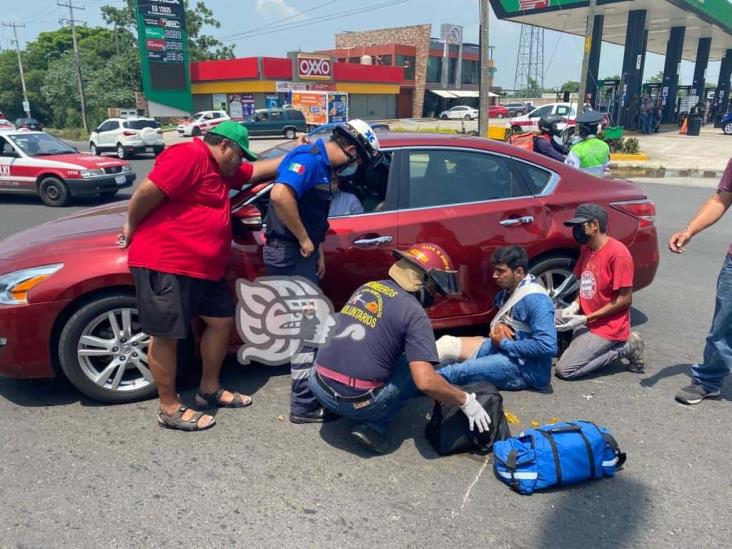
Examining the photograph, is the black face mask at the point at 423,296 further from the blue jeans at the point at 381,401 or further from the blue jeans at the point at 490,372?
Result: the blue jeans at the point at 490,372

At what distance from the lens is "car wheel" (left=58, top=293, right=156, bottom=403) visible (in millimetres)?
3289

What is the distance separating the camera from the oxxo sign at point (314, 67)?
138 feet

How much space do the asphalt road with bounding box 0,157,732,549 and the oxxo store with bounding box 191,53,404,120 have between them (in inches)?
1480

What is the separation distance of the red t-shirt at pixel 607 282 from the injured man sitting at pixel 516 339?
0.58 m

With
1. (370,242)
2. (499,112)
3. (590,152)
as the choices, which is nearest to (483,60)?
(590,152)

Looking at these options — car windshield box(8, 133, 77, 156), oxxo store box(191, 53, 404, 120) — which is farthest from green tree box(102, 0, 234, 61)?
car windshield box(8, 133, 77, 156)

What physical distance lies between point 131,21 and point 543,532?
65.9 m

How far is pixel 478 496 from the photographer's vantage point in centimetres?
268

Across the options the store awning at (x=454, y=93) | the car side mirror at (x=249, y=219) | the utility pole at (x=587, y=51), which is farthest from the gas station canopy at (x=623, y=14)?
the car side mirror at (x=249, y=219)

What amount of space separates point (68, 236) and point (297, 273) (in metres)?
1.48

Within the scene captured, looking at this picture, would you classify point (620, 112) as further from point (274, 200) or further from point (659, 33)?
point (274, 200)

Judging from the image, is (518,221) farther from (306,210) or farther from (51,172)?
(51,172)

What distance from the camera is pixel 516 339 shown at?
3596 mm

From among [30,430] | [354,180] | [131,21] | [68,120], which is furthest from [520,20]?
[131,21]
